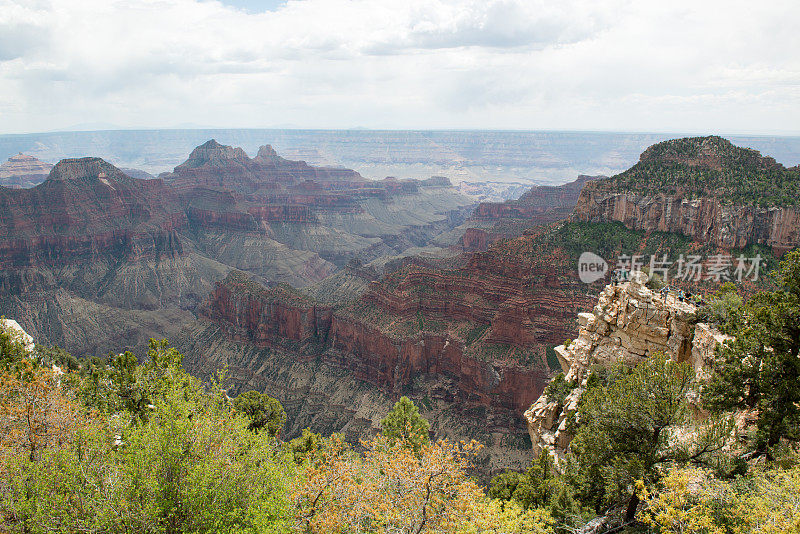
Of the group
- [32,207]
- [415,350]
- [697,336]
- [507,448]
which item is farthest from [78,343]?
[697,336]

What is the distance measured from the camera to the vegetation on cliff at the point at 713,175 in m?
57.6

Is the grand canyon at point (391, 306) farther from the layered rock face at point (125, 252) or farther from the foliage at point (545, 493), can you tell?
the foliage at point (545, 493)

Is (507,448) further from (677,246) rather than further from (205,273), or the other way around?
(205,273)

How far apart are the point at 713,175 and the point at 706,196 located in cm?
446

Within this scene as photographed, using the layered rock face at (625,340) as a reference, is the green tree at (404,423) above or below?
below

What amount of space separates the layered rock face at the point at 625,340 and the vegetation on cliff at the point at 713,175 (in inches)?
1344

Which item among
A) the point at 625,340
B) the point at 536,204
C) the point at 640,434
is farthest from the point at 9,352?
the point at 536,204

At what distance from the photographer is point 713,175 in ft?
209

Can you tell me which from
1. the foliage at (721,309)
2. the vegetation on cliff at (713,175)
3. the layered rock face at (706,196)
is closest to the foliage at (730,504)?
the foliage at (721,309)

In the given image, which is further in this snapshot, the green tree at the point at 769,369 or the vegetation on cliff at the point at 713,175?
the vegetation on cliff at the point at 713,175

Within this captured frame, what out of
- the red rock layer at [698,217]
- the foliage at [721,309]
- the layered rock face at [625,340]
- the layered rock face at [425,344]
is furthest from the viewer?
the layered rock face at [425,344]

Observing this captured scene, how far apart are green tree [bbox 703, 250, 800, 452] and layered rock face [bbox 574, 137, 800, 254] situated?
133 feet

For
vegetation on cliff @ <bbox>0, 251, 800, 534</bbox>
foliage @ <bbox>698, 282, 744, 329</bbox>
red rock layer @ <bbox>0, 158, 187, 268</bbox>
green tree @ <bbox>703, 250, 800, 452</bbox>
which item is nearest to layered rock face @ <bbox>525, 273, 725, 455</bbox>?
foliage @ <bbox>698, 282, 744, 329</bbox>

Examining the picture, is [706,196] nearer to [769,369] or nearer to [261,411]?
[769,369]
